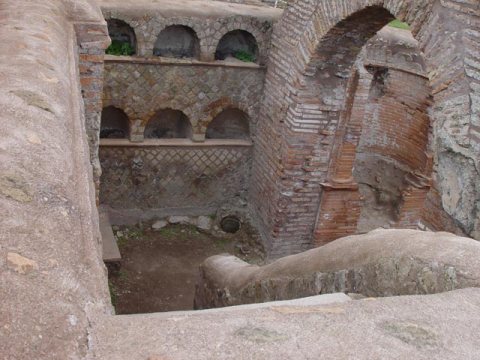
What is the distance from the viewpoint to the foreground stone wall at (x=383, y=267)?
188 centimetres

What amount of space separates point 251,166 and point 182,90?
1548 mm

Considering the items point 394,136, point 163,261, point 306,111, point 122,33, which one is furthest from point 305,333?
point 394,136

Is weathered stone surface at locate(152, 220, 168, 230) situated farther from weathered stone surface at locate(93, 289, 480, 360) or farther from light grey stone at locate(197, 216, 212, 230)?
weathered stone surface at locate(93, 289, 480, 360)

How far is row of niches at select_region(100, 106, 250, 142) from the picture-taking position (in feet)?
23.8

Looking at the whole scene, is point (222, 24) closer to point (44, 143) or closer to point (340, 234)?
point (340, 234)

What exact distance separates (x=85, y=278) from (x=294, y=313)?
572 mm

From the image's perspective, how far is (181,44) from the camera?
23.7 feet

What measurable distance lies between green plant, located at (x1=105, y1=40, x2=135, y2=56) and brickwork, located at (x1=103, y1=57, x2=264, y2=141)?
0.59 feet

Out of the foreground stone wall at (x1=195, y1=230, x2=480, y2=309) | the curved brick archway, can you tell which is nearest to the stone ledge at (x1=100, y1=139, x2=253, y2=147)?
the curved brick archway

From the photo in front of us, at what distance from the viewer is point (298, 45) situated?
20.7 ft

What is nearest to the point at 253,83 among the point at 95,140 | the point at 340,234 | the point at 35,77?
the point at 340,234

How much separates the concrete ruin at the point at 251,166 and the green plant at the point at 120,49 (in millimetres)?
73

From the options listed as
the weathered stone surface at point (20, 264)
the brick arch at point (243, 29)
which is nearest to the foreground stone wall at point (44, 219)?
the weathered stone surface at point (20, 264)

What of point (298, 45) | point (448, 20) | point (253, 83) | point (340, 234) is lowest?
point (340, 234)
